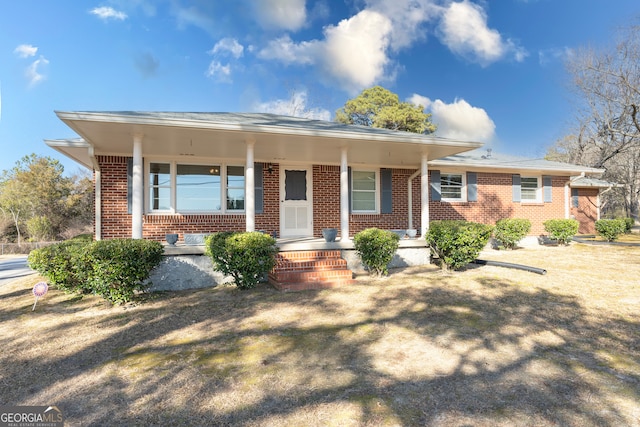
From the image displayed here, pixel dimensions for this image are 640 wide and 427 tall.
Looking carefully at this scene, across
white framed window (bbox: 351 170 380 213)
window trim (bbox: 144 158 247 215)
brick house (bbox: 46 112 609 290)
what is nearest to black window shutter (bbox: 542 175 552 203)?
brick house (bbox: 46 112 609 290)

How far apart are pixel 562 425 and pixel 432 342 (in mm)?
1500

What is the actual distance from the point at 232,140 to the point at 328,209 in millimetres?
3841

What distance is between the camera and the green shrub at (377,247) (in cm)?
664

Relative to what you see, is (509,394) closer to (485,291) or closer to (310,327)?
(310,327)

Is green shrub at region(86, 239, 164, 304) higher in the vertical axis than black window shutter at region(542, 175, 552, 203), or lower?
lower

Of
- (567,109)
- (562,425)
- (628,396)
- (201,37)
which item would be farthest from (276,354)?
(567,109)

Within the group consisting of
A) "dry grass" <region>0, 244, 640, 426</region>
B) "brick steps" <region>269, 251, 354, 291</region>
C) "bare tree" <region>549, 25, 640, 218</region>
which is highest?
"bare tree" <region>549, 25, 640, 218</region>

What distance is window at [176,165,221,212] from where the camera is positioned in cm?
888

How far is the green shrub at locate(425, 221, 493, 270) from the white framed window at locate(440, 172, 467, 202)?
4569 mm

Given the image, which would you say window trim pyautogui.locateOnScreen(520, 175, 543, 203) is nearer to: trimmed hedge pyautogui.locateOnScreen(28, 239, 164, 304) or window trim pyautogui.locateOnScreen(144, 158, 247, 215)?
window trim pyautogui.locateOnScreen(144, 158, 247, 215)

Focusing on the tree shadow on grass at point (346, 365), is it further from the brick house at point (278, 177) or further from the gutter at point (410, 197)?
the gutter at point (410, 197)

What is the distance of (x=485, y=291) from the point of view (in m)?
5.60

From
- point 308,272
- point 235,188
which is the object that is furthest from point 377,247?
point 235,188

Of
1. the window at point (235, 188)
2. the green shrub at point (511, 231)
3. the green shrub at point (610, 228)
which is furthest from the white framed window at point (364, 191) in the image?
the green shrub at point (610, 228)
